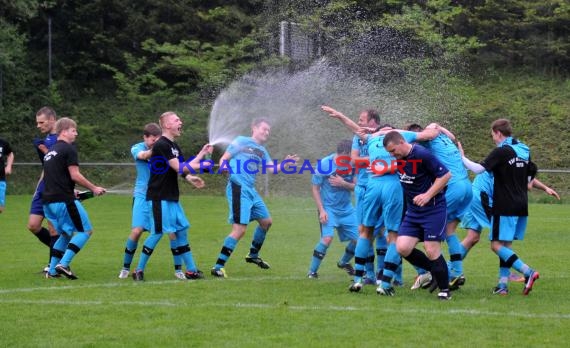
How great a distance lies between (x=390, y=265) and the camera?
9633 millimetres

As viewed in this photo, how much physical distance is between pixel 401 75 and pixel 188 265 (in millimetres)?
23785

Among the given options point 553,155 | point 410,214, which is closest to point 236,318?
point 410,214

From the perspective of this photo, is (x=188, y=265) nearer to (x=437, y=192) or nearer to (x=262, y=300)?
(x=262, y=300)

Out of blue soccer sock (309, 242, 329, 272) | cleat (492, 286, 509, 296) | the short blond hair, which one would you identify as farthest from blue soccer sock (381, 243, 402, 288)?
the short blond hair

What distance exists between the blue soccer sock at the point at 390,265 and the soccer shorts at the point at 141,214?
3.45 metres

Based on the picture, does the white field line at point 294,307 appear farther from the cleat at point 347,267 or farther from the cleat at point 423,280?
the cleat at point 347,267

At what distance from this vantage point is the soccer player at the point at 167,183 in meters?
10.7

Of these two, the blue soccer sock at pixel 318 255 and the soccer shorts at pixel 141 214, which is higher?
the soccer shorts at pixel 141 214

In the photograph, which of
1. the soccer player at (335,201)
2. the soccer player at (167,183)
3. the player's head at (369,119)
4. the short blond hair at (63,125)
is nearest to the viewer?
the player's head at (369,119)

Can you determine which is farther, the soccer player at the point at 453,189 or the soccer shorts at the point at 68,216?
the soccer shorts at the point at 68,216

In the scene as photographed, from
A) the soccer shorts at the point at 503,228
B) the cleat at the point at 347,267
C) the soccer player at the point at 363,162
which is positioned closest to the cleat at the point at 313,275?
the cleat at the point at 347,267

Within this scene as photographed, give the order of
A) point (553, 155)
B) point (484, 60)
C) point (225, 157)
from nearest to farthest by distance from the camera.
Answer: point (225, 157) → point (553, 155) → point (484, 60)

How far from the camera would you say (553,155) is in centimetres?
3092

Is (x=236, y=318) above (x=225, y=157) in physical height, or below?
below
